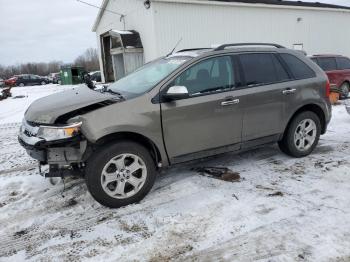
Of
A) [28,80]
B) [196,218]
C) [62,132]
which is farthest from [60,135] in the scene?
[28,80]

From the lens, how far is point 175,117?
13.0ft

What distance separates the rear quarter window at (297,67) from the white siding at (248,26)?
13136 millimetres

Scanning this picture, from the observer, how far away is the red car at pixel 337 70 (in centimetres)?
1209

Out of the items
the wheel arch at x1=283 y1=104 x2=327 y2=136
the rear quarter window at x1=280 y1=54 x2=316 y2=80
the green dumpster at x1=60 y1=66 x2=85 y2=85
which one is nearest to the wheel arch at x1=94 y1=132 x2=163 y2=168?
the wheel arch at x1=283 y1=104 x2=327 y2=136

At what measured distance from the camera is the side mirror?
3.82 meters

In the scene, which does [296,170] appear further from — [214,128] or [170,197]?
[170,197]

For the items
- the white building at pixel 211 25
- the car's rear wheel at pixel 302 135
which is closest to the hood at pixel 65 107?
the car's rear wheel at pixel 302 135

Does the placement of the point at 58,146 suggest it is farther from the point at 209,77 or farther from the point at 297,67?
the point at 297,67

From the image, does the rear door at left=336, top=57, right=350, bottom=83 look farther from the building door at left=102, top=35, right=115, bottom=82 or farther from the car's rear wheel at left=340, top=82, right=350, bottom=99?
the building door at left=102, top=35, right=115, bottom=82

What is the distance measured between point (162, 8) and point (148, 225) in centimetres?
1565

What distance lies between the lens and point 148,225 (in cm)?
345

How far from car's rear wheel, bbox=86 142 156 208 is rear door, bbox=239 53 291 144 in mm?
1585

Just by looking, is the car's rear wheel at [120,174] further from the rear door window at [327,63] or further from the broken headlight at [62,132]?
the rear door window at [327,63]

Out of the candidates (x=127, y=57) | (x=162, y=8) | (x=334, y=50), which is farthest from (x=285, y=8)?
(x=127, y=57)
